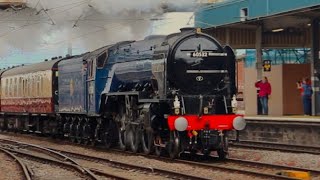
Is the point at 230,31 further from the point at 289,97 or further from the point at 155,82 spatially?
the point at 155,82

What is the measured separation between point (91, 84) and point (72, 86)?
252 cm

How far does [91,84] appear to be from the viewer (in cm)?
1928

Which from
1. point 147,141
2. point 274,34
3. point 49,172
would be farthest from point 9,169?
point 274,34

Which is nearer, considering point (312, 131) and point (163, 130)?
point (163, 130)

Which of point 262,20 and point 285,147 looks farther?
point 262,20

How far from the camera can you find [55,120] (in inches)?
940

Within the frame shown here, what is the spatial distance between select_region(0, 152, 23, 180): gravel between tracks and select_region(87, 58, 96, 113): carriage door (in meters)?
3.27

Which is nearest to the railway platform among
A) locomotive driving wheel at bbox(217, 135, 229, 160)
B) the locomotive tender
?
locomotive driving wheel at bbox(217, 135, 229, 160)

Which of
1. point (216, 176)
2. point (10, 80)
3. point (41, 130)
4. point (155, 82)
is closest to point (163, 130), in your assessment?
point (155, 82)

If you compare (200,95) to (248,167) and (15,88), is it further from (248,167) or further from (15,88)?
(15,88)

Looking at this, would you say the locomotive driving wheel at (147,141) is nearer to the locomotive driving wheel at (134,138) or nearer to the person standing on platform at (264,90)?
the locomotive driving wheel at (134,138)

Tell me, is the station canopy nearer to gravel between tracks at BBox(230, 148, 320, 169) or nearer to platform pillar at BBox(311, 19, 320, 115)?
platform pillar at BBox(311, 19, 320, 115)

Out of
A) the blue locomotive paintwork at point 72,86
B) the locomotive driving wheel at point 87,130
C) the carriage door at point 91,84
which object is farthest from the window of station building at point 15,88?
the carriage door at point 91,84

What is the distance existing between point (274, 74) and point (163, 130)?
1278 cm
